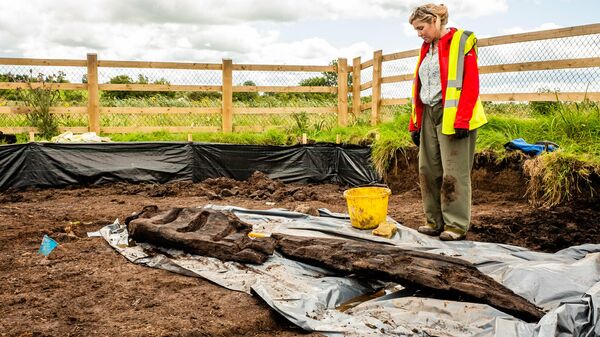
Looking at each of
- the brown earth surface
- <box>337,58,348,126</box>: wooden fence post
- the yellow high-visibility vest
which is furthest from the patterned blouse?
<box>337,58,348,126</box>: wooden fence post

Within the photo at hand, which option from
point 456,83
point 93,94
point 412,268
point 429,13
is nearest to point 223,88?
point 93,94

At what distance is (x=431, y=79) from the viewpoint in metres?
4.60

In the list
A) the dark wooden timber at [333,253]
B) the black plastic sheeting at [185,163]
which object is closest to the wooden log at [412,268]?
the dark wooden timber at [333,253]

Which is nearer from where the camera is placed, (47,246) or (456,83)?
(456,83)

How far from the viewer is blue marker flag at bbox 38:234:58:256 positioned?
446 cm

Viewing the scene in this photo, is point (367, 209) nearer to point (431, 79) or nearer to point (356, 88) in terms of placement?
point (431, 79)

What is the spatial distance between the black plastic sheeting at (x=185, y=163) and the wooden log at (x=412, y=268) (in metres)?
4.65

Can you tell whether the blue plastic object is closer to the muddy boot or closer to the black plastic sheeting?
the black plastic sheeting

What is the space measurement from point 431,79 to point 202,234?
2296 millimetres

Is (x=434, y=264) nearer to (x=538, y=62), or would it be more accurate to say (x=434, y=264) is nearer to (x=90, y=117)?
(x=538, y=62)

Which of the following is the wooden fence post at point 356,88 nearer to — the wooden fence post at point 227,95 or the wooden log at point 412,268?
the wooden fence post at point 227,95

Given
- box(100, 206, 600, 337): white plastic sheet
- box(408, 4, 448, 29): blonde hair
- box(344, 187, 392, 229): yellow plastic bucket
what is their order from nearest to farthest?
1. box(100, 206, 600, 337): white plastic sheet
2. box(408, 4, 448, 29): blonde hair
3. box(344, 187, 392, 229): yellow plastic bucket

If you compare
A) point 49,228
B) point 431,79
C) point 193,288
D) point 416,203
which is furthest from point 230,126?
point 193,288

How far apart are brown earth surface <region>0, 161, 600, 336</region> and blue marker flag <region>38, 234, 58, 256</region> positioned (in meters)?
0.07
